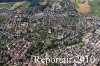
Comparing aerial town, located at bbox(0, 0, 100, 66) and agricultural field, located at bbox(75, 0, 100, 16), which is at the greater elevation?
aerial town, located at bbox(0, 0, 100, 66)

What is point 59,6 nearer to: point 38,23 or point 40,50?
point 38,23

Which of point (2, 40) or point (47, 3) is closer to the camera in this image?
point (2, 40)

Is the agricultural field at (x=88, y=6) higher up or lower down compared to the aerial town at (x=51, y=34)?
lower down

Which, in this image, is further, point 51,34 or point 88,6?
point 88,6

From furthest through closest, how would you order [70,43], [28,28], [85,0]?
[85,0] → [28,28] → [70,43]

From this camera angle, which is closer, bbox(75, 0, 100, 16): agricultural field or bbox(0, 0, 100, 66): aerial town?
Answer: bbox(0, 0, 100, 66): aerial town

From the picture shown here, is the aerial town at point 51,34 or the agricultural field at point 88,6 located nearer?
the aerial town at point 51,34

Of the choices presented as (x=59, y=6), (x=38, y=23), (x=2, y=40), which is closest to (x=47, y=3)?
(x=59, y=6)

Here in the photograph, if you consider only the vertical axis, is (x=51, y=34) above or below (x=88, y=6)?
above
